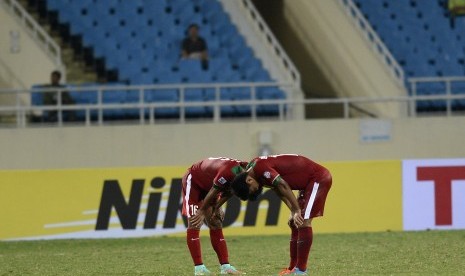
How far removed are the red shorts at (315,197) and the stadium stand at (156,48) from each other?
10.6 m

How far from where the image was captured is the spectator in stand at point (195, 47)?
25.5m

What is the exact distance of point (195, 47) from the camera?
2566 centimetres

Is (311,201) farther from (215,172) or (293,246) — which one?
(215,172)

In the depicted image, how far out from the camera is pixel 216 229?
14.4 m

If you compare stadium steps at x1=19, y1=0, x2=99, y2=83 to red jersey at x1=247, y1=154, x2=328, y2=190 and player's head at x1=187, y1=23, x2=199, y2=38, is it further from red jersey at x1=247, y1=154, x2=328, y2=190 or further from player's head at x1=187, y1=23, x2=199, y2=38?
red jersey at x1=247, y1=154, x2=328, y2=190

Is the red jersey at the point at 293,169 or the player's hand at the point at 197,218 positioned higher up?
the red jersey at the point at 293,169

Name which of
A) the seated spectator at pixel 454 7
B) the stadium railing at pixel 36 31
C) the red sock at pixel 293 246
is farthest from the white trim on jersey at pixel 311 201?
the seated spectator at pixel 454 7

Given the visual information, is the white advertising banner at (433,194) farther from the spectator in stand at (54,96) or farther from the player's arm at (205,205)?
the player's arm at (205,205)

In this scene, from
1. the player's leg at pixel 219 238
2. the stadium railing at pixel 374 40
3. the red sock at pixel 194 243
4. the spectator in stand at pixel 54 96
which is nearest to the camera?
the red sock at pixel 194 243

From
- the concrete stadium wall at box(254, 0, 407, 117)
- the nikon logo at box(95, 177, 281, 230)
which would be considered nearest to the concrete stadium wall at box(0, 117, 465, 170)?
the nikon logo at box(95, 177, 281, 230)

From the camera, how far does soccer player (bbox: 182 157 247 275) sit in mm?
13680

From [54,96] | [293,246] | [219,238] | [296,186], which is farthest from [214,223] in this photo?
[54,96]

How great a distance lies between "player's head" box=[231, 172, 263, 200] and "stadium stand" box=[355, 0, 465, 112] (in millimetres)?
15010

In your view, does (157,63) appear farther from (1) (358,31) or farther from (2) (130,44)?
(1) (358,31)
